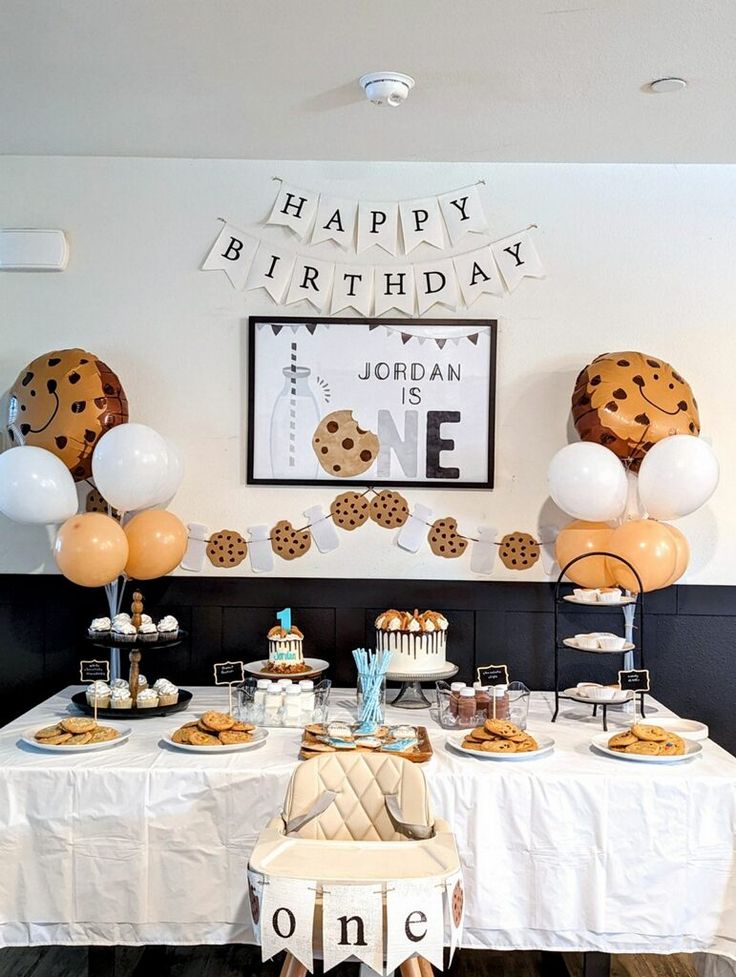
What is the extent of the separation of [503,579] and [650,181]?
1483 mm

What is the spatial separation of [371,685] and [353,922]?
38.7 inches

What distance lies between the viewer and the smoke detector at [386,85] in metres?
2.84

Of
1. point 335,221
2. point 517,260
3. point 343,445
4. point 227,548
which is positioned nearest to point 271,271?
point 335,221

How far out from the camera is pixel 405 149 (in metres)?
3.46

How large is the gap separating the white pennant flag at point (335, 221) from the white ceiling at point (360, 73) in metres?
0.16

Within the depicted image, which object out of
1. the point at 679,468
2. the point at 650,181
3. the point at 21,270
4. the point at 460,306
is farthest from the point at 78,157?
the point at 679,468

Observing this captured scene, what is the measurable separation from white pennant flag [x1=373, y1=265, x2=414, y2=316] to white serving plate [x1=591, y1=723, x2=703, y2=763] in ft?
5.29

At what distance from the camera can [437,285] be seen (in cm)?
358

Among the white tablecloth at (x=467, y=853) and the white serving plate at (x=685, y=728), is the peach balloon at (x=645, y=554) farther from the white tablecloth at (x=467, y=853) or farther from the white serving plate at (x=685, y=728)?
the white tablecloth at (x=467, y=853)

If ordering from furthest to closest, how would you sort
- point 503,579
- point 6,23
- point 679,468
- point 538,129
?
point 503,579 → point 538,129 → point 679,468 → point 6,23

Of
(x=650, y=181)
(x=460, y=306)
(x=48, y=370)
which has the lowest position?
(x=48, y=370)

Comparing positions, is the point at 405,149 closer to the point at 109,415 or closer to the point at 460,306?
the point at 460,306

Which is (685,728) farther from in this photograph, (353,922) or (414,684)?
(353,922)

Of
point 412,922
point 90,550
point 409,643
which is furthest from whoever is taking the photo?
point 409,643
